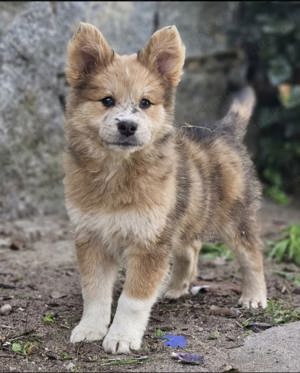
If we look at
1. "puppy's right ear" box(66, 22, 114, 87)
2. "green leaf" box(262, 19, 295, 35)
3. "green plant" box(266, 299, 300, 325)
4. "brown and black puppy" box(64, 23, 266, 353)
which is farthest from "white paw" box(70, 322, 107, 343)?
"green leaf" box(262, 19, 295, 35)

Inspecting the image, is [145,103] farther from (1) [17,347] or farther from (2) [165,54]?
(1) [17,347]

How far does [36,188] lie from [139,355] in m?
3.88

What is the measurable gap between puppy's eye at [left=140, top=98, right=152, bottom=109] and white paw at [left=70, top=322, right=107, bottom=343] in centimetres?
147

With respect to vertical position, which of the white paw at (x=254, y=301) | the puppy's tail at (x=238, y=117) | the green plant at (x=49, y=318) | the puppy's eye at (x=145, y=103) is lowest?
the green plant at (x=49, y=318)

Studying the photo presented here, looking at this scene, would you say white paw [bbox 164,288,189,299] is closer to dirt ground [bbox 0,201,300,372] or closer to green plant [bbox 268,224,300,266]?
dirt ground [bbox 0,201,300,372]

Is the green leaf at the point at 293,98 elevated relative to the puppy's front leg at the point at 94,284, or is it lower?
elevated

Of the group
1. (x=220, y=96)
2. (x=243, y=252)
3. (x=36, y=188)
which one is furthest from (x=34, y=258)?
(x=220, y=96)

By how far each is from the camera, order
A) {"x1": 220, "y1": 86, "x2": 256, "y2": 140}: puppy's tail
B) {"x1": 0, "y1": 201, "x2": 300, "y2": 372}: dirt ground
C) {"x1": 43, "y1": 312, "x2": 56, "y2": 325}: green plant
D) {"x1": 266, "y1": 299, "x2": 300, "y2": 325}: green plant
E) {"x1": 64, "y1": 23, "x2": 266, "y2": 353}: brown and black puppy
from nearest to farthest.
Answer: {"x1": 0, "y1": 201, "x2": 300, "y2": 372}: dirt ground < {"x1": 64, "y1": 23, "x2": 266, "y2": 353}: brown and black puppy < {"x1": 43, "y1": 312, "x2": 56, "y2": 325}: green plant < {"x1": 266, "y1": 299, "x2": 300, "y2": 325}: green plant < {"x1": 220, "y1": 86, "x2": 256, "y2": 140}: puppy's tail

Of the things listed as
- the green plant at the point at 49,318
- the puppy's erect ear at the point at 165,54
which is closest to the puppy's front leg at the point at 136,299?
the green plant at the point at 49,318

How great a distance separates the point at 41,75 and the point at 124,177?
3539mm

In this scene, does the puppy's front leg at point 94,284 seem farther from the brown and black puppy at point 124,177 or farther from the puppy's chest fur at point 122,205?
the puppy's chest fur at point 122,205

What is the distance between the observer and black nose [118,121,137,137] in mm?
4621

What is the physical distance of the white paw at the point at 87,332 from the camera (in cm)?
487

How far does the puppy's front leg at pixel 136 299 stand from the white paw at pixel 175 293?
3.67ft
